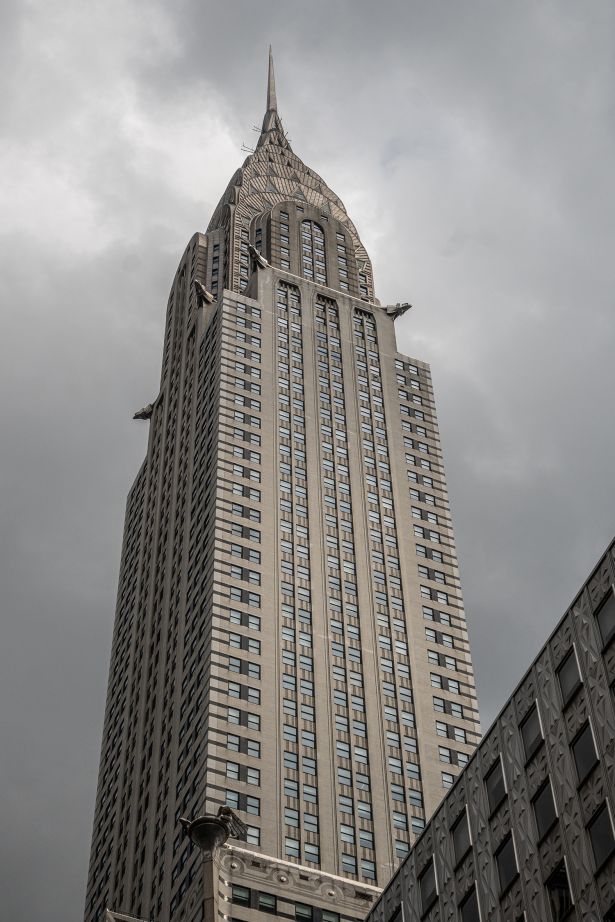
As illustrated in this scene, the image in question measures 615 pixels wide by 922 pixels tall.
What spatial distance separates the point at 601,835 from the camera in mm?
53000

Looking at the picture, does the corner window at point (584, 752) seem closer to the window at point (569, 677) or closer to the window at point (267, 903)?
the window at point (569, 677)

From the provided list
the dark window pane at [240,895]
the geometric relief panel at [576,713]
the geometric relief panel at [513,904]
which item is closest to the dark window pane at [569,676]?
the geometric relief panel at [576,713]

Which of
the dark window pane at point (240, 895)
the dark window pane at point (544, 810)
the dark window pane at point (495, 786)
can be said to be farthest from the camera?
the dark window pane at point (240, 895)

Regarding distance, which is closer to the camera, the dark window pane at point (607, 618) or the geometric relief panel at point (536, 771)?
the dark window pane at point (607, 618)

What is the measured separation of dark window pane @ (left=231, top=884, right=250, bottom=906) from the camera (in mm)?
101375

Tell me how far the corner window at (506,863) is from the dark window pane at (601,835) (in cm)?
582

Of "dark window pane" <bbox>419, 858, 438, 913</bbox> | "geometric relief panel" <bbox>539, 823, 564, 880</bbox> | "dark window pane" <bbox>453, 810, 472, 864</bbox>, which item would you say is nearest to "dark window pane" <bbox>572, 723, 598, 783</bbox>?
"geometric relief panel" <bbox>539, 823, 564, 880</bbox>

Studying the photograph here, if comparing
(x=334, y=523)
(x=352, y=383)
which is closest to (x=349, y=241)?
(x=352, y=383)

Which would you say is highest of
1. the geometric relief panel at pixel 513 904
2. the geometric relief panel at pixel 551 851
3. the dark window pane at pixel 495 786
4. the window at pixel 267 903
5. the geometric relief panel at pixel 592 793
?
the window at pixel 267 903

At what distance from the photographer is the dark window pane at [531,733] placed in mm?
60219

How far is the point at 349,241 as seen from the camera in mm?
190250

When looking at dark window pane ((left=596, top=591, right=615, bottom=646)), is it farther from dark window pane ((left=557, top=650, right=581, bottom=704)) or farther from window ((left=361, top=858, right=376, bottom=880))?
window ((left=361, top=858, right=376, bottom=880))

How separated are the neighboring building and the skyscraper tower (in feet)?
145

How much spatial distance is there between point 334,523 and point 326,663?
1917cm
